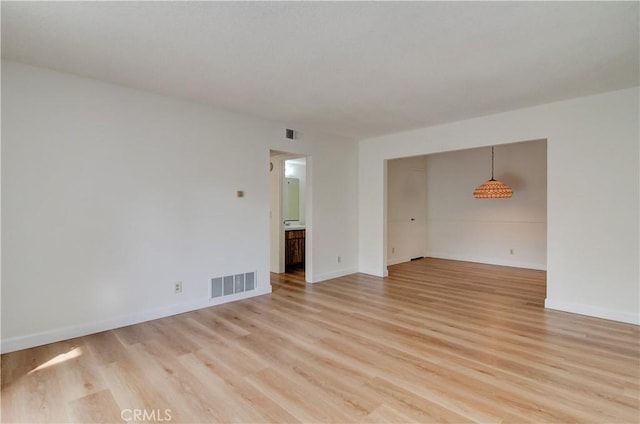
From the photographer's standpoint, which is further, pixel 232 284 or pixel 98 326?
pixel 232 284

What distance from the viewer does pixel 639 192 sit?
10.9ft

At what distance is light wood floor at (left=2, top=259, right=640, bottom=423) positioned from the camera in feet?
6.38

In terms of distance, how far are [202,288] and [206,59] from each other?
255 cm

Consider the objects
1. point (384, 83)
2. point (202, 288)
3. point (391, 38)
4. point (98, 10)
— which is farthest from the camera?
point (202, 288)

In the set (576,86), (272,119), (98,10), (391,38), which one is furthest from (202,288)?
(576,86)

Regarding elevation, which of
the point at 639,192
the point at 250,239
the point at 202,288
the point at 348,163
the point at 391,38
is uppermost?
the point at 391,38

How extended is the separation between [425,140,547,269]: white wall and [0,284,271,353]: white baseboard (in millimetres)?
5464

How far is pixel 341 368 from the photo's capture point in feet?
8.06

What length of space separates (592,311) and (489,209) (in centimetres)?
376

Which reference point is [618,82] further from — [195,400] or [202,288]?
[202,288]

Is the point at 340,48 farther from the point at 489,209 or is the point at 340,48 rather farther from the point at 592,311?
the point at 489,209

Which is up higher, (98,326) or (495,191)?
(495,191)

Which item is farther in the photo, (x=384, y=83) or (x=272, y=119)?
(x=272, y=119)

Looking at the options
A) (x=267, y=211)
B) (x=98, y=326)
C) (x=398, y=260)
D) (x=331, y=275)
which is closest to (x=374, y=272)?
(x=331, y=275)
